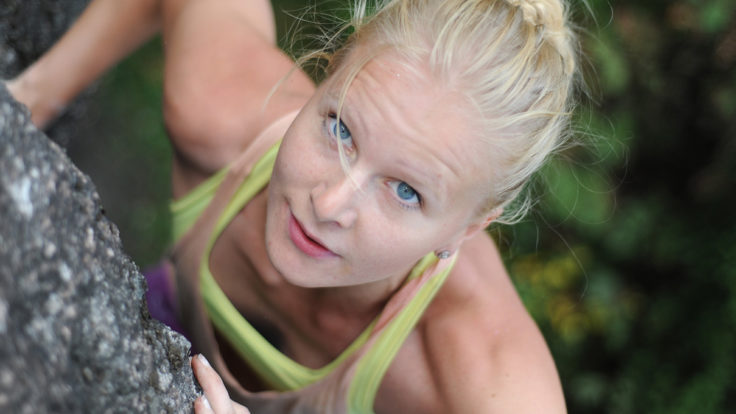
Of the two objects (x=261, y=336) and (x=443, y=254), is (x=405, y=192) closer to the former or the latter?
(x=443, y=254)

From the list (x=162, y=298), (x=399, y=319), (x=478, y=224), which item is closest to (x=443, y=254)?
(x=478, y=224)

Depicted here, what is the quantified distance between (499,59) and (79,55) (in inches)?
53.8

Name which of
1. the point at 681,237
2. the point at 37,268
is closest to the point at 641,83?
the point at 681,237

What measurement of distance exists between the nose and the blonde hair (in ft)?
0.14

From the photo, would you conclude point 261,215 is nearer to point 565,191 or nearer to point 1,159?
point 1,159

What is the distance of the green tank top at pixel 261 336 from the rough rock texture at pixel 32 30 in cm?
68

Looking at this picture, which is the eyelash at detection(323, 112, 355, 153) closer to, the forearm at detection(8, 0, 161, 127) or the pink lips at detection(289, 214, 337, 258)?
the pink lips at detection(289, 214, 337, 258)

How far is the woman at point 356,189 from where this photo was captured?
60.2 inches

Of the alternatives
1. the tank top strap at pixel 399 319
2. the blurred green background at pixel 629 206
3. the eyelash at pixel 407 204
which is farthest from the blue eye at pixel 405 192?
the blurred green background at pixel 629 206

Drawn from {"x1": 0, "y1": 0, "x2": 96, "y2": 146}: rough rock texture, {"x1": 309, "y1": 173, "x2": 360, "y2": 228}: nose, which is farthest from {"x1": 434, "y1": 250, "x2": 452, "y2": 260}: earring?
{"x1": 0, "y1": 0, "x2": 96, "y2": 146}: rough rock texture

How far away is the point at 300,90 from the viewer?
2.29 metres

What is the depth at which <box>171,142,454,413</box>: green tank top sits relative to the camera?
79.0 inches

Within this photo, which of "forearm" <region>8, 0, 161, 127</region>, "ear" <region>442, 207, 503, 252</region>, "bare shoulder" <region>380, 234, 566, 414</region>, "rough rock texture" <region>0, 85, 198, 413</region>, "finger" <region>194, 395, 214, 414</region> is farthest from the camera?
"forearm" <region>8, 0, 161, 127</region>

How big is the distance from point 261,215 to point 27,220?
115cm
